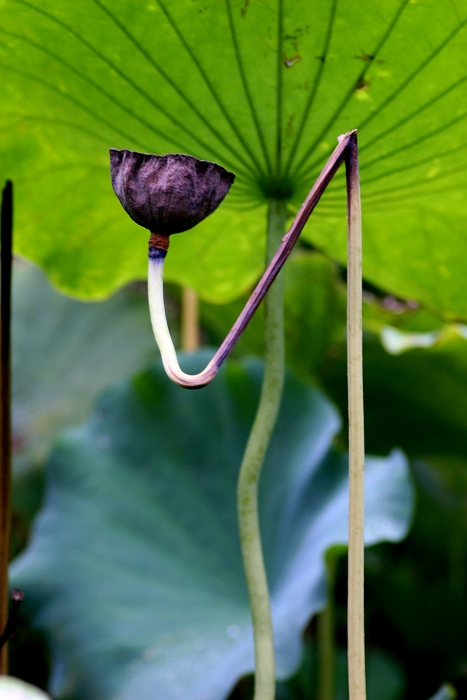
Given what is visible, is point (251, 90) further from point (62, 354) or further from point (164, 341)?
point (62, 354)

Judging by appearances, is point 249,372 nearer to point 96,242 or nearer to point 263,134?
point 96,242

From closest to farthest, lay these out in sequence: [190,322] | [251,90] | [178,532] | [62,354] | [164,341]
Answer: [164,341]
[251,90]
[178,532]
[190,322]
[62,354]

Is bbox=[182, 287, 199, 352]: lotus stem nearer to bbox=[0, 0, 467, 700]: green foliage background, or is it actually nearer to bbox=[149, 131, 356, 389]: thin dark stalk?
bbox=[0, 0, 467, 700]: green foliage background

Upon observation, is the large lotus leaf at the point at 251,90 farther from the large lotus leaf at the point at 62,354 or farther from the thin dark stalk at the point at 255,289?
the large lotus leaf at the point at 62,354

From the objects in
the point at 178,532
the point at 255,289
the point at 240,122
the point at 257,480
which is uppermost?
the point at 240,122

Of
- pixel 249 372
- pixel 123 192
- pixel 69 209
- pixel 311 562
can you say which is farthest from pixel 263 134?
pixel 249 372

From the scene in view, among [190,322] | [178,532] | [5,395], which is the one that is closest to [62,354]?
[190,322]
